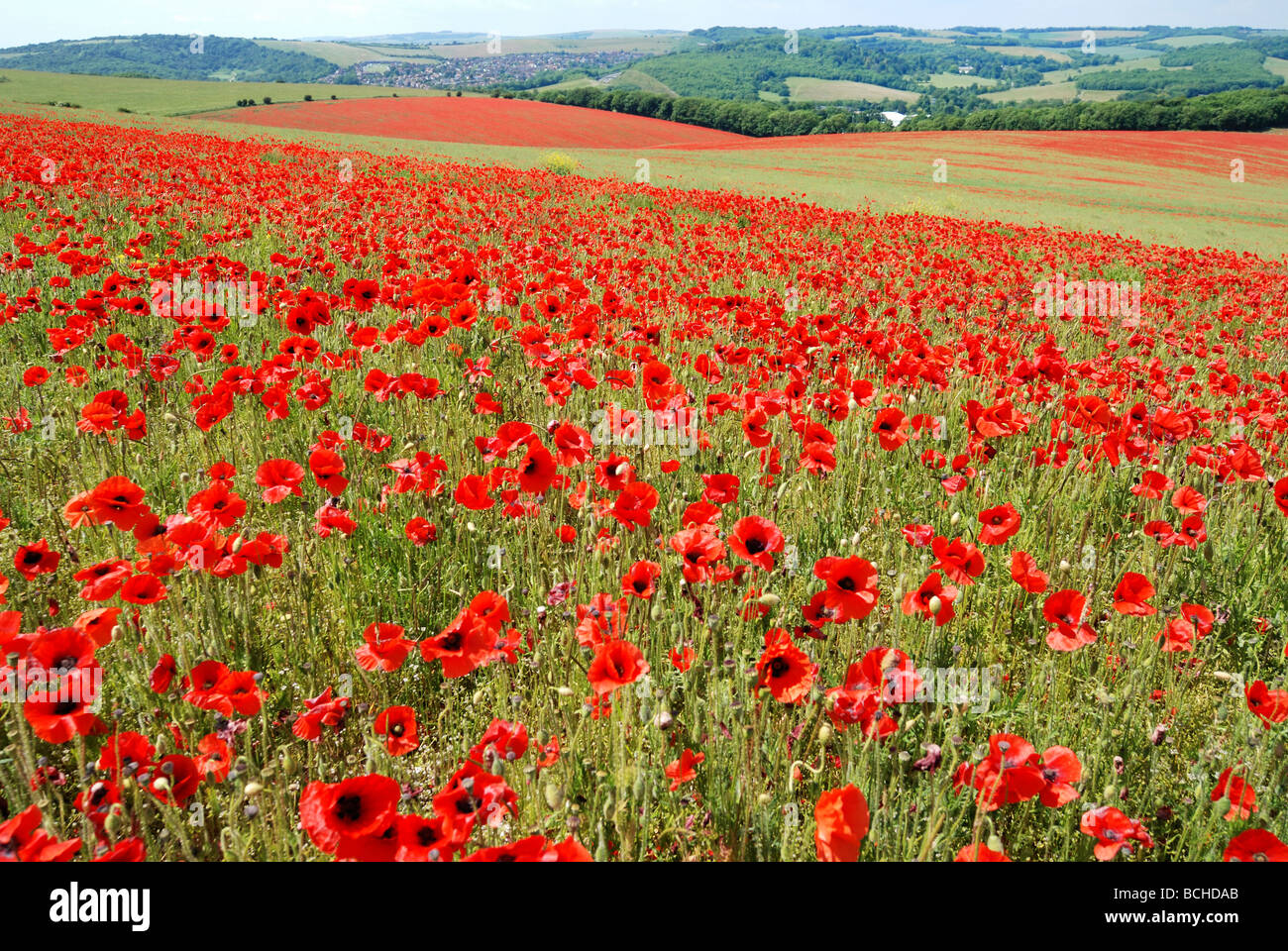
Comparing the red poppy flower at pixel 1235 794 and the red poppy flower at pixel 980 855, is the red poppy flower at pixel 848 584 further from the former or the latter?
the red poppy flower at pixel 1235 794

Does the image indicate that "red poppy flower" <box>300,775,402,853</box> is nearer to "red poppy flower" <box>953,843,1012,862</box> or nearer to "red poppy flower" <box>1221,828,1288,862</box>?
"red poppy flower" <box>953,843,1012,862</box>

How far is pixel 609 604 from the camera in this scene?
2100mm

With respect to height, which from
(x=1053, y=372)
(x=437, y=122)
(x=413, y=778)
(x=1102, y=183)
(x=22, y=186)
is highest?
(x=437, y=122)

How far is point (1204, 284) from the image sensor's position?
9727 mm

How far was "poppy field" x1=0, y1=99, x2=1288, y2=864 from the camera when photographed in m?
1.64

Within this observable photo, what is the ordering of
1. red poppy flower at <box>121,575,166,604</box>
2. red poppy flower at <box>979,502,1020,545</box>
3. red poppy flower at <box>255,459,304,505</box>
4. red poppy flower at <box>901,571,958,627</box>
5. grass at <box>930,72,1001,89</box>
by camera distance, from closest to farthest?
red poppy flower at <box>121,575,166,604</box>, red poppy flower at <box>901,571,958,627</box>, red poppy flower at <box>979,502,1020,545</box>, red poppy flower at <box>255,459,304,505</box>, grass at <box>930,72,1001,89</box>

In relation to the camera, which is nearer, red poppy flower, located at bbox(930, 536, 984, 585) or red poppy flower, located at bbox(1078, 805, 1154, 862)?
red poppy flower, located at bbox(1078, 805, 1154, 862)

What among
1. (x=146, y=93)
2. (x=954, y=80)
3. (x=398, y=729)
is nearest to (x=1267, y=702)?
(x=398, y=729)

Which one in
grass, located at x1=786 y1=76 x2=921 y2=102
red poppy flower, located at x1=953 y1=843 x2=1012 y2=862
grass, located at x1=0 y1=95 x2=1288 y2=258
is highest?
grass, located at x1=786 y1=76 x2=921 y2=102

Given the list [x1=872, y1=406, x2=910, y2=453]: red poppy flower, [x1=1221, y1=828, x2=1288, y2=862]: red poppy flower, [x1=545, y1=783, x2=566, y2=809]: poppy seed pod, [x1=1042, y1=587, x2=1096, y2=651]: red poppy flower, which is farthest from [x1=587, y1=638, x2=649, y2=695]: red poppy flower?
[x1=872, y1=406, x2=910, y2=453]: red poppy flower

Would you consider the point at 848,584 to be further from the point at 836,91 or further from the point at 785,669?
the point at 836,91
